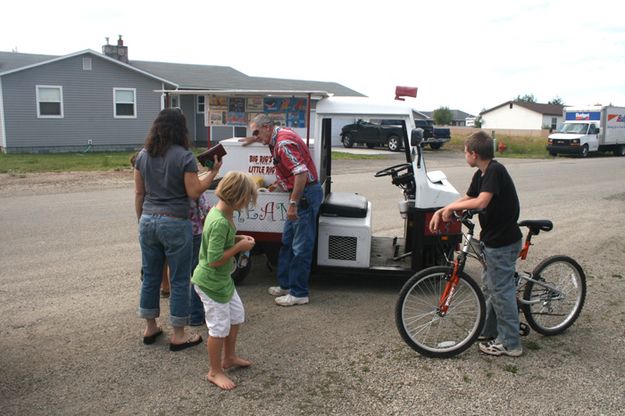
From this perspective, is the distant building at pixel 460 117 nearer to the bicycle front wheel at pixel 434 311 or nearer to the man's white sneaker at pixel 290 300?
the man's white sneaker at pixel 290 300

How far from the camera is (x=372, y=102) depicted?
580 centimetres

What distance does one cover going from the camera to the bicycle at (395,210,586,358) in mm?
4383

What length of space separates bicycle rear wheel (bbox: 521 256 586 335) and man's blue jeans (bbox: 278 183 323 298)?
198cm

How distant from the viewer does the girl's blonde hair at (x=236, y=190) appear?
3760 mm

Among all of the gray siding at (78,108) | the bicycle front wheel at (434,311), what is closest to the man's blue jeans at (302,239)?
the bicycle front wheel at (434,311)

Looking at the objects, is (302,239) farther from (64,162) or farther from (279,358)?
(64,162)

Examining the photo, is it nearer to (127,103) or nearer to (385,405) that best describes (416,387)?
(385,405)

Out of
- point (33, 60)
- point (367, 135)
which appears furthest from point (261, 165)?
point (367, 135)

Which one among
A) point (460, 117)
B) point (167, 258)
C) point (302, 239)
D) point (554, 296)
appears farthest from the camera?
point (460, 117)

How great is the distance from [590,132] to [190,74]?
2170 cm

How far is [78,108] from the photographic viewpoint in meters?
23.7

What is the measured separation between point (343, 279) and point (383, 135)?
2362cm

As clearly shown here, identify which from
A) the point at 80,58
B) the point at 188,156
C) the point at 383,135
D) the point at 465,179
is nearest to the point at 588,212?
the point at 465,179

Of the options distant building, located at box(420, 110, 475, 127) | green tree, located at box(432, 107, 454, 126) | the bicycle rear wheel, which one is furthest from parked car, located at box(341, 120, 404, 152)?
distant building, located at box(420, 110, 475, 127)
